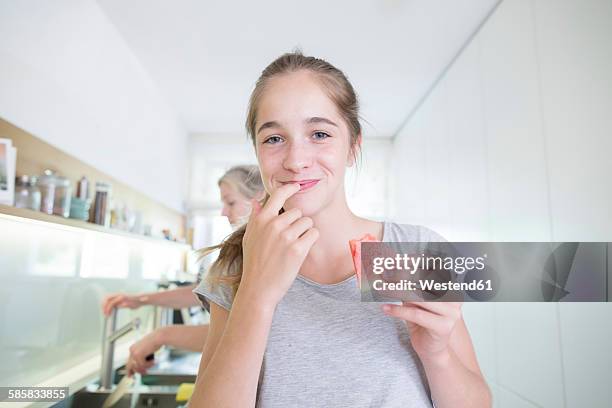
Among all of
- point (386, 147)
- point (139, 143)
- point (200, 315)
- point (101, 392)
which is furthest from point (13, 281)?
point (386, 147)

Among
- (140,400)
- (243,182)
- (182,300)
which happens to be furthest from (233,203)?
(140,400)

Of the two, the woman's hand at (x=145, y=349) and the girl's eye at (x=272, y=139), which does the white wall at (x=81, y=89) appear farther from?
the girl's eye at (x=272, y=139)

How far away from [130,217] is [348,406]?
86.9 inches

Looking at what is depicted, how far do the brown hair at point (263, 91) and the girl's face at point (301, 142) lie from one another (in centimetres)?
4

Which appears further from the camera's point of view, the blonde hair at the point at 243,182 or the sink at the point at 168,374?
the sink at the point at 168,374

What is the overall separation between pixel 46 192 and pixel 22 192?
130mm

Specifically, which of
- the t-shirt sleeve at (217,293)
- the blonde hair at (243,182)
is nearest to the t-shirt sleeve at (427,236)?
the t-shirt sleeve at (217,293)

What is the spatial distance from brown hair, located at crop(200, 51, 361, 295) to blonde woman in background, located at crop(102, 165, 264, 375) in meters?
0.66

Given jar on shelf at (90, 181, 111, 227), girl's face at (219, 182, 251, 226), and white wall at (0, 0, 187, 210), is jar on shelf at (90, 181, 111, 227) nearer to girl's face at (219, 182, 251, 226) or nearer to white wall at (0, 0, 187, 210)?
white wall at (0, 0, 187, 210)

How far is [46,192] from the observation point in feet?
5.20

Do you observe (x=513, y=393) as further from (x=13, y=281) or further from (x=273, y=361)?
(x=13, y=281)

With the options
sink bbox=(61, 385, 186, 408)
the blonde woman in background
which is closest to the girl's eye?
the blonde woman in background

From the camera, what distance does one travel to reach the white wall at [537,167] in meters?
1.39

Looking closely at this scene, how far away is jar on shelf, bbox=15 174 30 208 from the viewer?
4.74 ft
